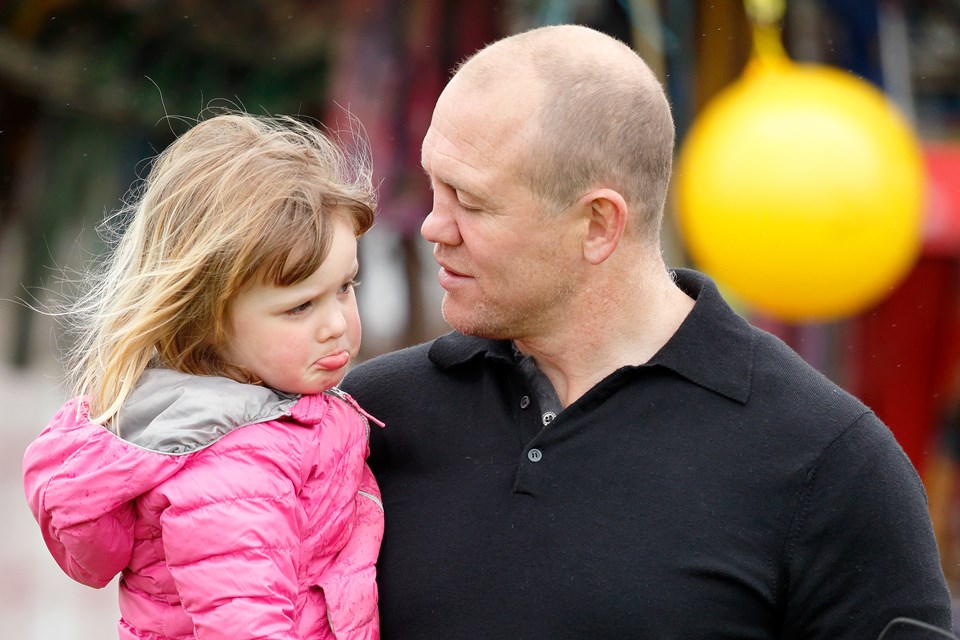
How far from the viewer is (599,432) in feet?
5.94

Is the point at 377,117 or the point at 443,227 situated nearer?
the point at 443,227

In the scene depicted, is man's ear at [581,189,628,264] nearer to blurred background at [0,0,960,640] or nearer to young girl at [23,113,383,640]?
young girl at [23,113,383,640]

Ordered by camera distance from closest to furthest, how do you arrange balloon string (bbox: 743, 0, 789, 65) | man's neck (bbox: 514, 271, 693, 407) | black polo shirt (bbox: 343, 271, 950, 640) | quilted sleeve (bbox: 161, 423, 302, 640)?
quilted sleeve (bbox: 161, 423, 302, 640) → black polo shirt (bbox: 343, 271, 950, 640) → man's neck (bbox: 514, 271, 693, 407) → balloon string (bbox: 743, 0, 789, 65)

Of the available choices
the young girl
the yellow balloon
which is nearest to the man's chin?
the young girl

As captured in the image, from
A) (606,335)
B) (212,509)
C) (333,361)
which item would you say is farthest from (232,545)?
(606,335)

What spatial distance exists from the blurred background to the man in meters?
1.90

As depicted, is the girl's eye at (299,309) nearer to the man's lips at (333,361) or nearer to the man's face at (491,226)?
the man's lips at (333,361)

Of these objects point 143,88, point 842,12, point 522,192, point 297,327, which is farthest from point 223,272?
point 143,88

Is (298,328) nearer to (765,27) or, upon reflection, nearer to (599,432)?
(599,432)

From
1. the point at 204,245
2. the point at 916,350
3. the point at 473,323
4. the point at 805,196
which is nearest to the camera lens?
the point at 204,245

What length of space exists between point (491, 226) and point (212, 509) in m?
0.59

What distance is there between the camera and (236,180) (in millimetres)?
1752

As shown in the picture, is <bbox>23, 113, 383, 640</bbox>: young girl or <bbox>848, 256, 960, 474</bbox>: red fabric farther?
<bbox>848, 256, 960, 474</bbox>: red fabric

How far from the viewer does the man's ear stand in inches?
75.2
